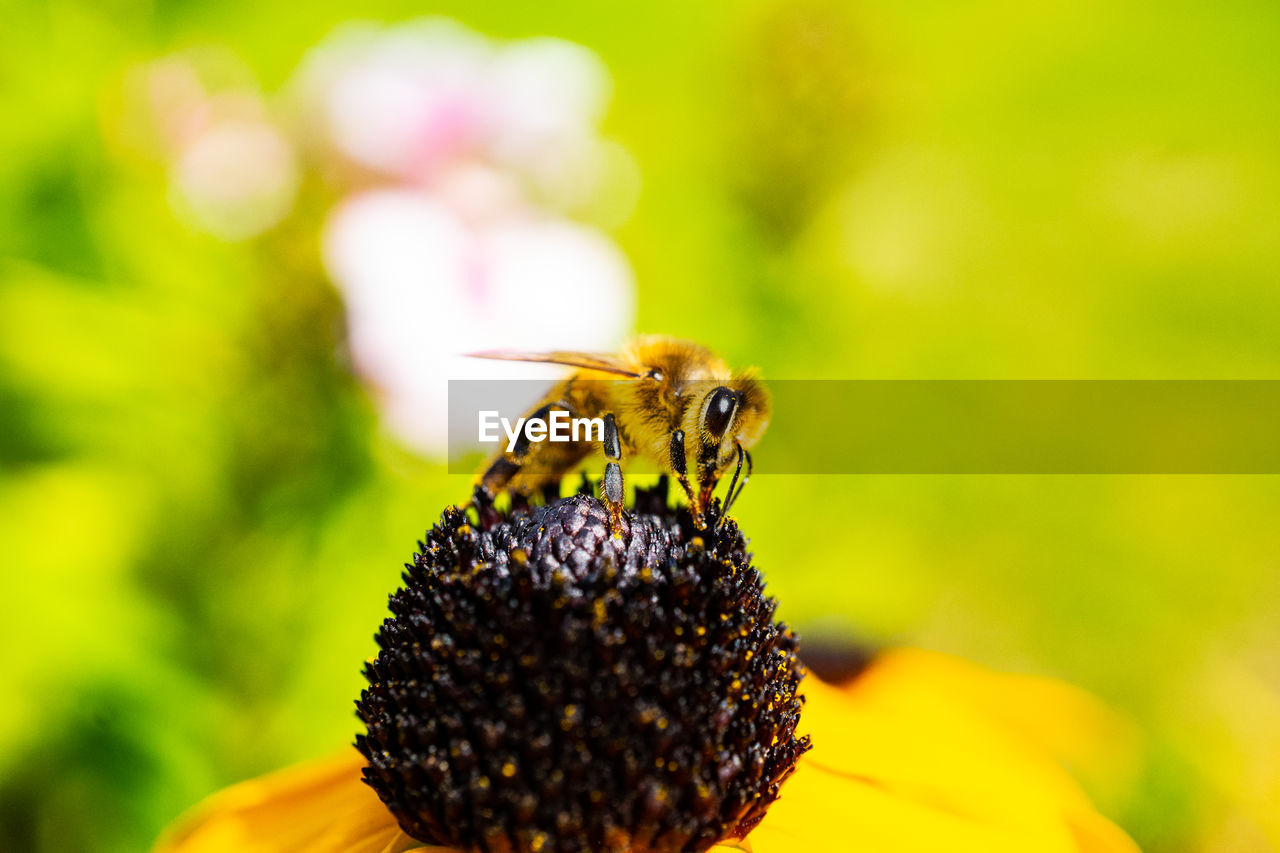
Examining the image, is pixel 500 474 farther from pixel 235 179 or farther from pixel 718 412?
pixel 235 179

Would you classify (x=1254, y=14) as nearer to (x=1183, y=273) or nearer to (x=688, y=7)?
(x=1183, y=273)

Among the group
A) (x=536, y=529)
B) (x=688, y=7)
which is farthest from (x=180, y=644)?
(x=688, y=7)

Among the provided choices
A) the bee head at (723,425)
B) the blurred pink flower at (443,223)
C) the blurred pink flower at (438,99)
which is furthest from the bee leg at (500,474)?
the blurred pink flower at (438,99)

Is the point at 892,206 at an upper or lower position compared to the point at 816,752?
upper

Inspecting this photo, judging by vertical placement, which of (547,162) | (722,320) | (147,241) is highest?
(547,162)

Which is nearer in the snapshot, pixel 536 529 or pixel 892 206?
pixel 536 529

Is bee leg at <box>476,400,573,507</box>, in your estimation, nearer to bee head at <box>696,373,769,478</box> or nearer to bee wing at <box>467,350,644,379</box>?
bee wing at <box>467,350,644,379</box>
